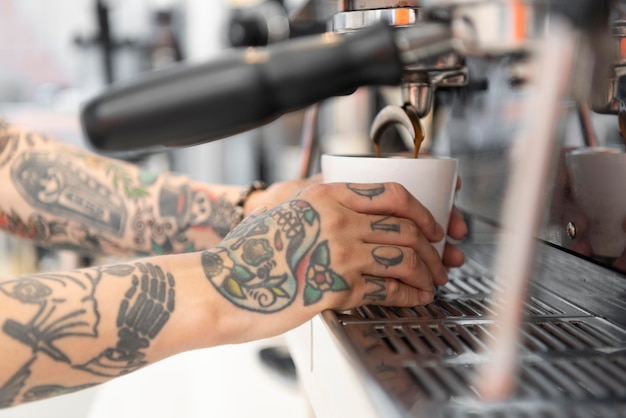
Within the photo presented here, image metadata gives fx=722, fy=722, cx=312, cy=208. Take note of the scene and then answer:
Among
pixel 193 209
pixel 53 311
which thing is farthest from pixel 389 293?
pixel 193 209

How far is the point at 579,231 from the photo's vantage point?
540 mm

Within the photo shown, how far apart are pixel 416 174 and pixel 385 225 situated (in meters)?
0.04

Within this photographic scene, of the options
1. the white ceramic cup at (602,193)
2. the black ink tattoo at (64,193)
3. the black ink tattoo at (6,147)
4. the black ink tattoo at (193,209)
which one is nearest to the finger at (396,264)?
the white ceramic cup at (602,193)

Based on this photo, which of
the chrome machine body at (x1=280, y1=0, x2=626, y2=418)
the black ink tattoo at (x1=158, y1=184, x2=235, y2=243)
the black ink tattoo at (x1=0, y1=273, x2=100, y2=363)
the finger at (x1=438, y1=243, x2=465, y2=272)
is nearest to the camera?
the chrome machine body at (x1=280, y1=0, x2=626, y2=418)

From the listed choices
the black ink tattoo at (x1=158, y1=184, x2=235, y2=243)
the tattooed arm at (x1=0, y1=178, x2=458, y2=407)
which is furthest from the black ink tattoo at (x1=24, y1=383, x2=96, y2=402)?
the black ink tattoo at (x1=158, y1=184, x2=235, y2=243)

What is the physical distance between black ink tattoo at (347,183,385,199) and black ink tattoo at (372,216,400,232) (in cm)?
2

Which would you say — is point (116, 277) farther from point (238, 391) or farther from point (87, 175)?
point (87, 175)

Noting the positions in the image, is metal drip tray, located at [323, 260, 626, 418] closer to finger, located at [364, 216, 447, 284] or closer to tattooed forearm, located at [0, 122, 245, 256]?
finger, located at [364, 216, 447, 284]

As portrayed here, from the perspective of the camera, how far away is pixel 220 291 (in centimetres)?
50

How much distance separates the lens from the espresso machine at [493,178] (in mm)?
248

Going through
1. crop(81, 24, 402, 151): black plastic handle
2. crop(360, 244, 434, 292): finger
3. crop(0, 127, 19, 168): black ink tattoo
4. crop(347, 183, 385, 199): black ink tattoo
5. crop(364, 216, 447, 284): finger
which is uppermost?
crop(81, 24, 402, 151): black plastic handle

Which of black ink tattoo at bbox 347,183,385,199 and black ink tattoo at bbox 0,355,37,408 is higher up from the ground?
black ink tattoo at bbox 347,183,385,199

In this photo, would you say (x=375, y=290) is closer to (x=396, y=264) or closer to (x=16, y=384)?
(x=396, y=264)

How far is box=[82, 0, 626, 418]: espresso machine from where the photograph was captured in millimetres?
Answer: 248
